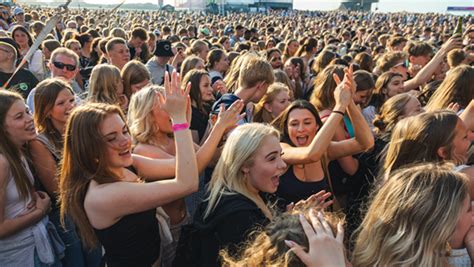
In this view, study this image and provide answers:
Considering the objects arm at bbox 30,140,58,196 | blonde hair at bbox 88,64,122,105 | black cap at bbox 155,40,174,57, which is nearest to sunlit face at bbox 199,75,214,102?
blonde hair at bbox 88,64,122,105

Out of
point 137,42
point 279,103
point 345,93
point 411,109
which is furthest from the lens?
point 137,42

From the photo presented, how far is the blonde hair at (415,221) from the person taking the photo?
1.76 meters

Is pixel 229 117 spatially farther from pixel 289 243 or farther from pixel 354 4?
pixel 354 4

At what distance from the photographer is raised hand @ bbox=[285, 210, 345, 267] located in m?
1.50

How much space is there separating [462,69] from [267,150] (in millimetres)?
2541

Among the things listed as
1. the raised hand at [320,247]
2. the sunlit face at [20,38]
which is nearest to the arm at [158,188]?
the raised hand at [320,247]

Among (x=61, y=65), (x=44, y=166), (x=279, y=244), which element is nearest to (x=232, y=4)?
(x=61, y=65)

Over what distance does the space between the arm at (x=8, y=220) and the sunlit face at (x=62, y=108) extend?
2.69 feet

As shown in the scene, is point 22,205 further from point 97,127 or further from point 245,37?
point 245,37

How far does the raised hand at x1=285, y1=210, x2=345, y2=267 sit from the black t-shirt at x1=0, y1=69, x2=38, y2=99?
14.7ft

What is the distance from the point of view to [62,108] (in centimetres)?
329

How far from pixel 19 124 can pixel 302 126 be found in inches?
79.3

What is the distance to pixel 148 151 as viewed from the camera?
3.01 meters

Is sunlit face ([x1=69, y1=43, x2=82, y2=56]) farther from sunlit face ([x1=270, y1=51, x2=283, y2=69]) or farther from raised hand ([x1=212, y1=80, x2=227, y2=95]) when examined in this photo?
sunlit face ([x1=270, y1=51, x2=283, y2=69])
